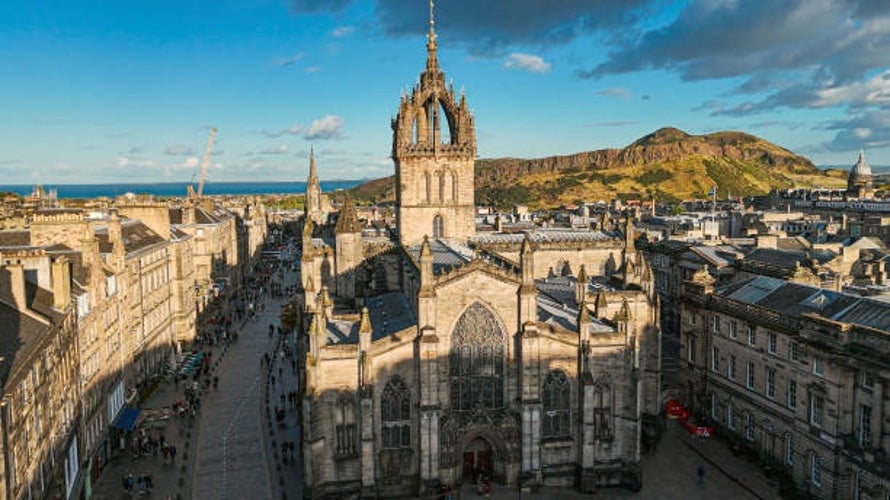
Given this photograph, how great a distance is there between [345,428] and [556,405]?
1132 cm

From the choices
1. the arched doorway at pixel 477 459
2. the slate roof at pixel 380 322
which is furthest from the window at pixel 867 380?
the slate roof at pixel 380 322

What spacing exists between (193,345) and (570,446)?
43.6 metres

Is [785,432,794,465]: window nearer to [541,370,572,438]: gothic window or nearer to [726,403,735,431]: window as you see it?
[726,403,735,431]: window

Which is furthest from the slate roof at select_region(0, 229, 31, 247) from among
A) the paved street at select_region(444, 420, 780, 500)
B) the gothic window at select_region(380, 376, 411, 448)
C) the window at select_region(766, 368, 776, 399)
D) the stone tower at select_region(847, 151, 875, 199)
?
the stone tower at select_region(847, 151, 875, 199)

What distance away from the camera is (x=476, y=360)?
35.8 meters

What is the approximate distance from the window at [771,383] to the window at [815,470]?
452cm

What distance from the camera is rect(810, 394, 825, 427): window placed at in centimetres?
3375

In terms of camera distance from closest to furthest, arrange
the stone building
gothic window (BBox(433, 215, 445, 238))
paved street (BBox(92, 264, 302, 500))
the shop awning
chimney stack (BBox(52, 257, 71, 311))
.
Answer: the stone building, chimney stack (BBox(52, 257, 71, 311)), paved street (BBox(92, 264, 302, 500)), the shop awning, gothic window (BBox(433, 215, 445, 238))

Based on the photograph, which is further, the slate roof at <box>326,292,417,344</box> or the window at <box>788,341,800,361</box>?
the slate roof at <box>326,292,417,344</box>

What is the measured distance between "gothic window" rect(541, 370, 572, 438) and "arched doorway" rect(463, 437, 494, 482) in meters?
3.23

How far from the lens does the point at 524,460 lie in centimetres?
3609

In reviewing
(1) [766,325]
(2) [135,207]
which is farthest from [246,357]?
(1) [766,325]

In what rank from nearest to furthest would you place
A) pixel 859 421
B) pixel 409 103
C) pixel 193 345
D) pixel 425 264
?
pixel 859 421 < pixel 425 264 < pixel 409 103 < pixel 193 345

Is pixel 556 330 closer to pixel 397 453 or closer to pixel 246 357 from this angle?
pixel 397 453
